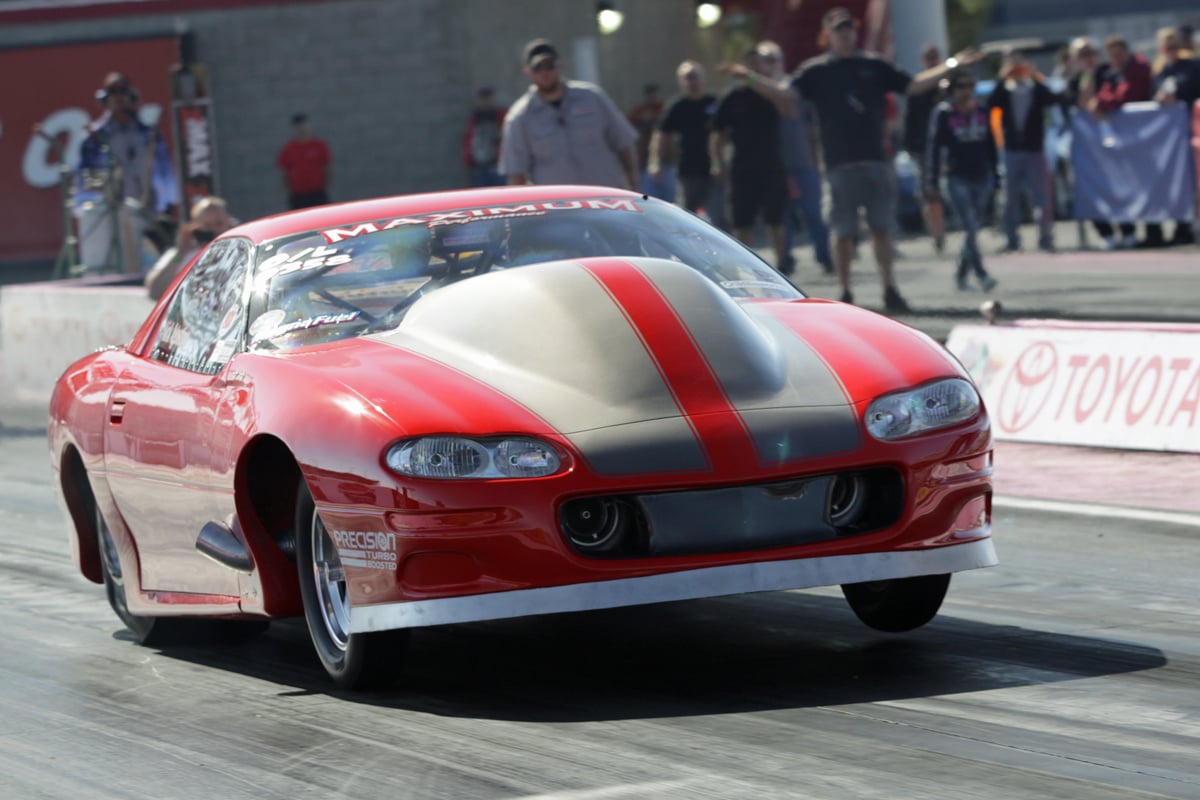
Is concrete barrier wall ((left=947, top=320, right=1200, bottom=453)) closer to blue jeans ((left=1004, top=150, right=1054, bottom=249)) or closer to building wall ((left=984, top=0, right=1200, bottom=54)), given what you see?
blue jeans ((left=1004, top=150, right=1054, bottom=249))

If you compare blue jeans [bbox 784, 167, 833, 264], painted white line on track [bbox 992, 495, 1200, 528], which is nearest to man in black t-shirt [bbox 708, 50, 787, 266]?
blue jeans [bbox 784, 167, 833, 264]

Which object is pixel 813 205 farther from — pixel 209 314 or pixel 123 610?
pixel 209 314

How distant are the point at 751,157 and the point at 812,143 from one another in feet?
8.65

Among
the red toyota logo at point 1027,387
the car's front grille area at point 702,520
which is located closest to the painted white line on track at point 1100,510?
the red toyota logo at point 1027,387

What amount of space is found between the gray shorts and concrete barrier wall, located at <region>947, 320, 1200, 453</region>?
168 inches

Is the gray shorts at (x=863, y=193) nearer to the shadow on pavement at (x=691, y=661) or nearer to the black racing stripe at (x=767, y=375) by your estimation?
the shadow on pavement at (x=691, y=661)

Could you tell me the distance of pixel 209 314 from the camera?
22.3 ft

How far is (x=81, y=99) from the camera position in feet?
108

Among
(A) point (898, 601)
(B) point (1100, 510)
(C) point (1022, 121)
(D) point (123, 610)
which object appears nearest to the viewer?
(A) point (898, 601)

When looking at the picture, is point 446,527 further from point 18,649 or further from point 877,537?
point 18,649

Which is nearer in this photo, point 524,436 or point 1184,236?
point 524,436

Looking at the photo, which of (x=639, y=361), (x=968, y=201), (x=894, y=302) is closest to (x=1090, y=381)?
(x=639, y=361)

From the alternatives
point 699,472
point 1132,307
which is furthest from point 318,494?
point 1132,307

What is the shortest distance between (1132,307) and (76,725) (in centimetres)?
1169
